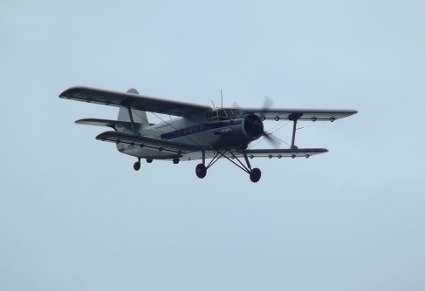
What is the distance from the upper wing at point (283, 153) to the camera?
32.2 meters

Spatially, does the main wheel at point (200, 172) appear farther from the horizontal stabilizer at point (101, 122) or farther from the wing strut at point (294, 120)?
the horizontal stabilizer at point (101, 122)

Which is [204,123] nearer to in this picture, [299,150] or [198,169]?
A: [198,169]

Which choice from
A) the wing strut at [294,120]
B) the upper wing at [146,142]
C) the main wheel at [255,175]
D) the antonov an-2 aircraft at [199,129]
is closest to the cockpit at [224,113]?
the antonov an-2 aircraft at [199,129]

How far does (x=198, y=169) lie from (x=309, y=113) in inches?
239

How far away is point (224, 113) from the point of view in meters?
29.6

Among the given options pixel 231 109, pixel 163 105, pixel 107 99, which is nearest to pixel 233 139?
pixel 231 109

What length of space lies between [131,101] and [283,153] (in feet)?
23.5

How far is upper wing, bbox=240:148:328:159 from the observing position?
32219 mm

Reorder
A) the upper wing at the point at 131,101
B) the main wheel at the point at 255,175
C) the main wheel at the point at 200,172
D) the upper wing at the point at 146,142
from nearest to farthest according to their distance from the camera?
the upper wing at the point at 146,142
the upper wing at the point at 131,101
the main wheel at the point at 200,172
the main wheel at the point at 255,175

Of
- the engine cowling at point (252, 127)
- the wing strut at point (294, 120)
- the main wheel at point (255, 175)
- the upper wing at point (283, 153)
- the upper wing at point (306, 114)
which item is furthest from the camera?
the wing strut at point (294, 120)

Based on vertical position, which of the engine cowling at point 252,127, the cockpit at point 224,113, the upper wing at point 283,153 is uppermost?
the cockpit at point 224,113

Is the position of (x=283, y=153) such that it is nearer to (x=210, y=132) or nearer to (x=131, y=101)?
(x=210, y=132)

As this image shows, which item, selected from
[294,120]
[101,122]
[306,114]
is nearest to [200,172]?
[101,122]

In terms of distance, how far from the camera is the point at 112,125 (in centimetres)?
3281
